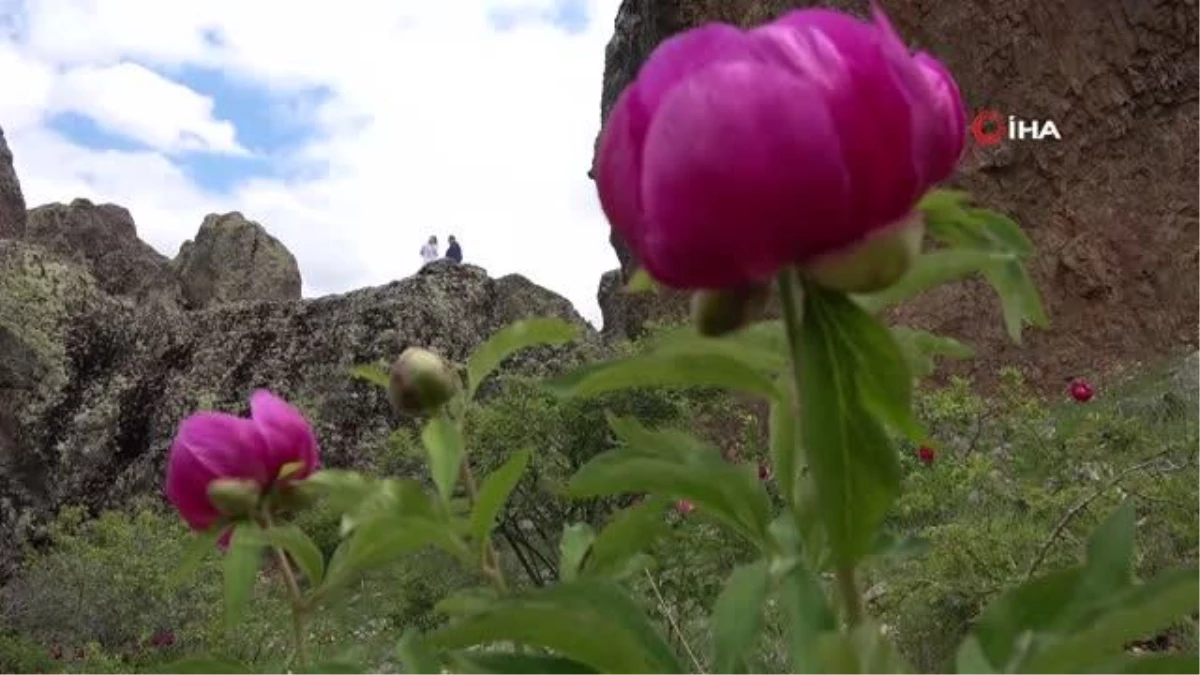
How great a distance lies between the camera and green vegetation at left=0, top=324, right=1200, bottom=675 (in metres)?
3.79

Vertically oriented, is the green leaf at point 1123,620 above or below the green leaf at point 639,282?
below

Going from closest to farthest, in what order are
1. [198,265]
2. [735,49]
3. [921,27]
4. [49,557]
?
[735,49]
[49,557]
[921,27]
[198,265]

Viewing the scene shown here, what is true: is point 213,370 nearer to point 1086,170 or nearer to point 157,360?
point 157,360

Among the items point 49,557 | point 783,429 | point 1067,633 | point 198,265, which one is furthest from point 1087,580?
point 198,265

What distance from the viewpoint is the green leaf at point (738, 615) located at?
2.27ft

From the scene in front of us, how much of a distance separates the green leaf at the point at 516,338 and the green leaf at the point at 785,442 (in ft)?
0.55

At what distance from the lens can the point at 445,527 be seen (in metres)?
0.75

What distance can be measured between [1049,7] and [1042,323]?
11.0m

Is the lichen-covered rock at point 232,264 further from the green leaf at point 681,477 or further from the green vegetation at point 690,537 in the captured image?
the green leaf at point 681,477

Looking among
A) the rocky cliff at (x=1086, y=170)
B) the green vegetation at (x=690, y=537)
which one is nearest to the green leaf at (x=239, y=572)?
the green vegetation at (x=690, y=537)

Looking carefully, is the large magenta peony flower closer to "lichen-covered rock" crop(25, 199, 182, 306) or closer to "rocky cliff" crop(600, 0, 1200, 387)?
"rocky cliff" crop(600, 0, 1200, 387)

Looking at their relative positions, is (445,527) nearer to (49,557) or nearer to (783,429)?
(783,429)

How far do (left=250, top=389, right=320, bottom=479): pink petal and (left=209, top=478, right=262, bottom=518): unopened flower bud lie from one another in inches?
1.2

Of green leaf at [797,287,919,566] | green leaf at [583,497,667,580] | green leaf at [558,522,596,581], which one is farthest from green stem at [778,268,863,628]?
green leaf at [558,522,596,581]
